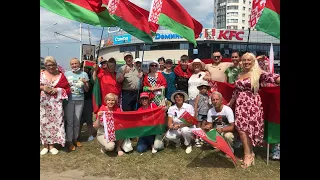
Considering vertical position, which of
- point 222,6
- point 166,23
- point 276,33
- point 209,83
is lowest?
point 209,83

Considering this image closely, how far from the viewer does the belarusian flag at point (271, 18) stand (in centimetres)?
506

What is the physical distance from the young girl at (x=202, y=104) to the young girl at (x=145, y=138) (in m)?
0.92

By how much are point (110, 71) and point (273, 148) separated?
3.85m

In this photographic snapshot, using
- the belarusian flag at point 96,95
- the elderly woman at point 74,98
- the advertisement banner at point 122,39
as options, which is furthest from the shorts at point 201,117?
the advertisement banner at point 122,39

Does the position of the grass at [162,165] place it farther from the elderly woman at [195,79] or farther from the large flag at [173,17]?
the large flag at [173,17]

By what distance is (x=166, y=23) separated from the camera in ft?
20.3

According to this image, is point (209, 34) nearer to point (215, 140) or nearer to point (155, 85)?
point (155, 85)

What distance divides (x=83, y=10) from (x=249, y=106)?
153 inches

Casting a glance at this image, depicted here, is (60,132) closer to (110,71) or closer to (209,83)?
(110,71)

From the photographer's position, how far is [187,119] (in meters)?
5.78

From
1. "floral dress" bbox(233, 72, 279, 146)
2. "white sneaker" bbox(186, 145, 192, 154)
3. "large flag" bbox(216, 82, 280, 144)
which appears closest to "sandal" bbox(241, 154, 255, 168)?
"floral dress" bbox(233, 72, 279, 146)

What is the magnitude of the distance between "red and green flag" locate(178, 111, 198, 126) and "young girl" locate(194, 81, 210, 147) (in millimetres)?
222

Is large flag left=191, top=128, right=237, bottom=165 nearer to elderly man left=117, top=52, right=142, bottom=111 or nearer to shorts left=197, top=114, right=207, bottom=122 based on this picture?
shorts left=197, top=114, right=207, bottom=122

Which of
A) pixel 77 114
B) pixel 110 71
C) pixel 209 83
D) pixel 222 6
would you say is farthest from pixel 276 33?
pixel 222 6
